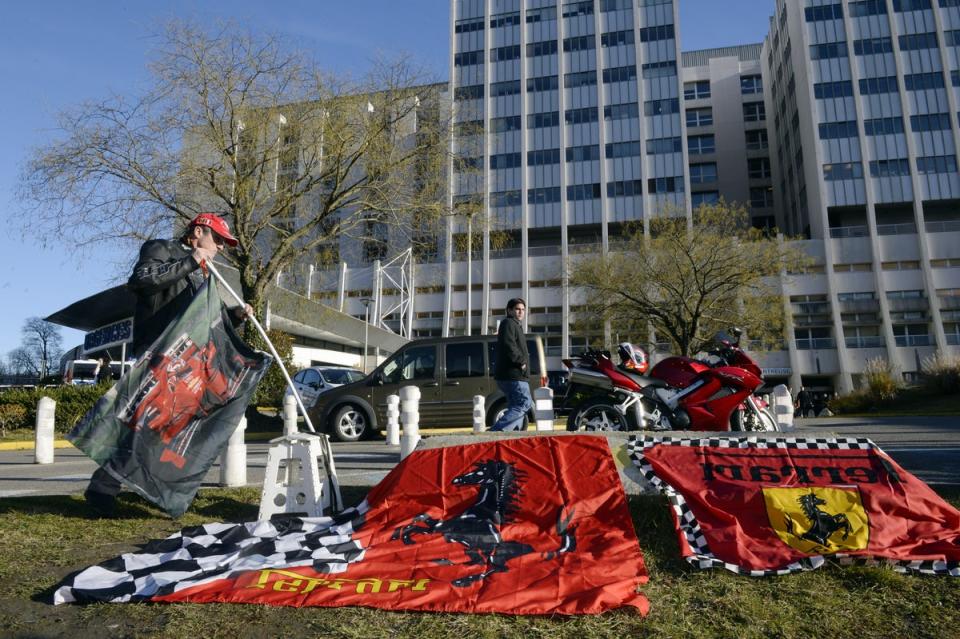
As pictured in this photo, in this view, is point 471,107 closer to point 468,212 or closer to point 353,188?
point 468,212

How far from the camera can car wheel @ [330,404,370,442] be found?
13.4 metres

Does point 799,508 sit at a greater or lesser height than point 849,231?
lesser

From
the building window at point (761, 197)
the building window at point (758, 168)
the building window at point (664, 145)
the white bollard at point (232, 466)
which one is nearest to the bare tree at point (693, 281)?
the building window at point (664, 145)

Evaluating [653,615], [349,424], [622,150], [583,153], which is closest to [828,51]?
[622,150]

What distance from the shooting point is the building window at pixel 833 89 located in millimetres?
51719

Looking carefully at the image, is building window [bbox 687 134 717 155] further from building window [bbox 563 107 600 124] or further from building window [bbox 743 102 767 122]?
building window [bbox 563 107 600 124]

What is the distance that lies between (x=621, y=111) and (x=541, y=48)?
10.2 m

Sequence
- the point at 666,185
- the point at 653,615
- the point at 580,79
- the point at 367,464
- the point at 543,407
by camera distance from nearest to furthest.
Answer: the point at 653,615 < the point at 543,407 < the point at 367,464 < the point at 666,185 < the point at 580,79

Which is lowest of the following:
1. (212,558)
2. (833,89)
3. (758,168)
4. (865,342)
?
(212,558)

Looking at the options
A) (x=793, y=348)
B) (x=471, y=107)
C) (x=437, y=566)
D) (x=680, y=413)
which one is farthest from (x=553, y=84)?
(x=437, y=566)

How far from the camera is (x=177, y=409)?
4504 millimetres

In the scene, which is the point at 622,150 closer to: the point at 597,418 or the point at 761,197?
the point at 761,197

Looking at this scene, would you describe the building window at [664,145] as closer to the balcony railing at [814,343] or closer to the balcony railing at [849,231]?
the balcony railing at [849,231]

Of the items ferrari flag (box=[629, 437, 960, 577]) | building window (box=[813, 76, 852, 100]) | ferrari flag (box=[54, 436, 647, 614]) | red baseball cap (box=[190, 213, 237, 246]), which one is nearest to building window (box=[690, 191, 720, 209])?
building window (box=[813, 76, 852, 100])
